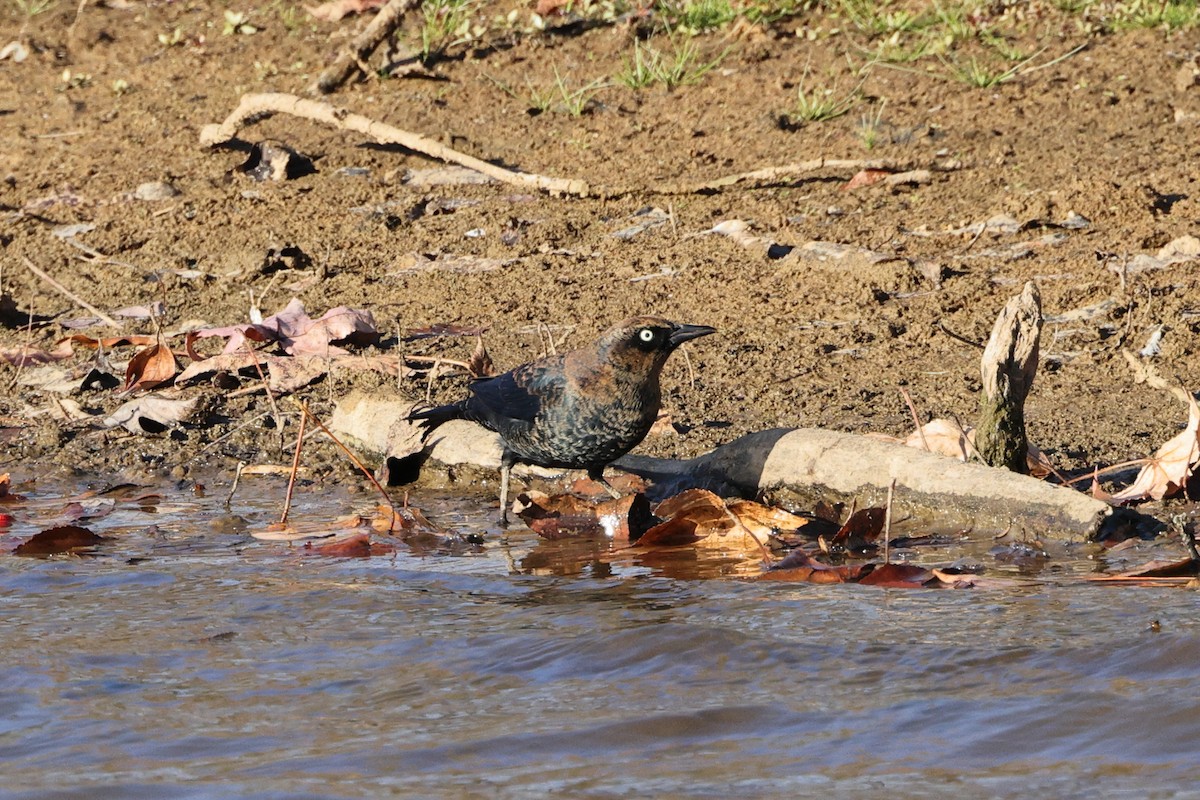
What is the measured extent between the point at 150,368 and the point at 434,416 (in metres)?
1.89

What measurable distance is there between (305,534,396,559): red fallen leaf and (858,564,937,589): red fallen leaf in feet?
5.72

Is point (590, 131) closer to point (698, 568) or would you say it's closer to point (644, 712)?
point (698, 568)

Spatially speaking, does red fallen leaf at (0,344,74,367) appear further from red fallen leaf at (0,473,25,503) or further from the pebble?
the pebble

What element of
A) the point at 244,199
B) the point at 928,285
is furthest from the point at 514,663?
the point at 244,199

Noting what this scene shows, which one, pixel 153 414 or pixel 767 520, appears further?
pixel 153 414

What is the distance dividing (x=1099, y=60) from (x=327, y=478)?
19.0ft

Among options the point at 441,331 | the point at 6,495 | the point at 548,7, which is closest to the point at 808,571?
the point at 441,331

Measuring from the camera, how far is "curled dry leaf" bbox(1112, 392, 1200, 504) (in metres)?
5.38

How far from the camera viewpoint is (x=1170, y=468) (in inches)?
217

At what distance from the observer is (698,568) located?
17.7 feet

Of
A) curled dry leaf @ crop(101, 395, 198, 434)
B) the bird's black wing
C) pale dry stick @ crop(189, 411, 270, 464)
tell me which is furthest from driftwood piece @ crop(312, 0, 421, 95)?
the bird's black wing

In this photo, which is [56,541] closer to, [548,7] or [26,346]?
[26,346]

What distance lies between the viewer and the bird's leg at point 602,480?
20.3 feet

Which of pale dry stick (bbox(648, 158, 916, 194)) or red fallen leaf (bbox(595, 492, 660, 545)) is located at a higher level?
pale dry stick (bbox(648, 158, 916, 194))
